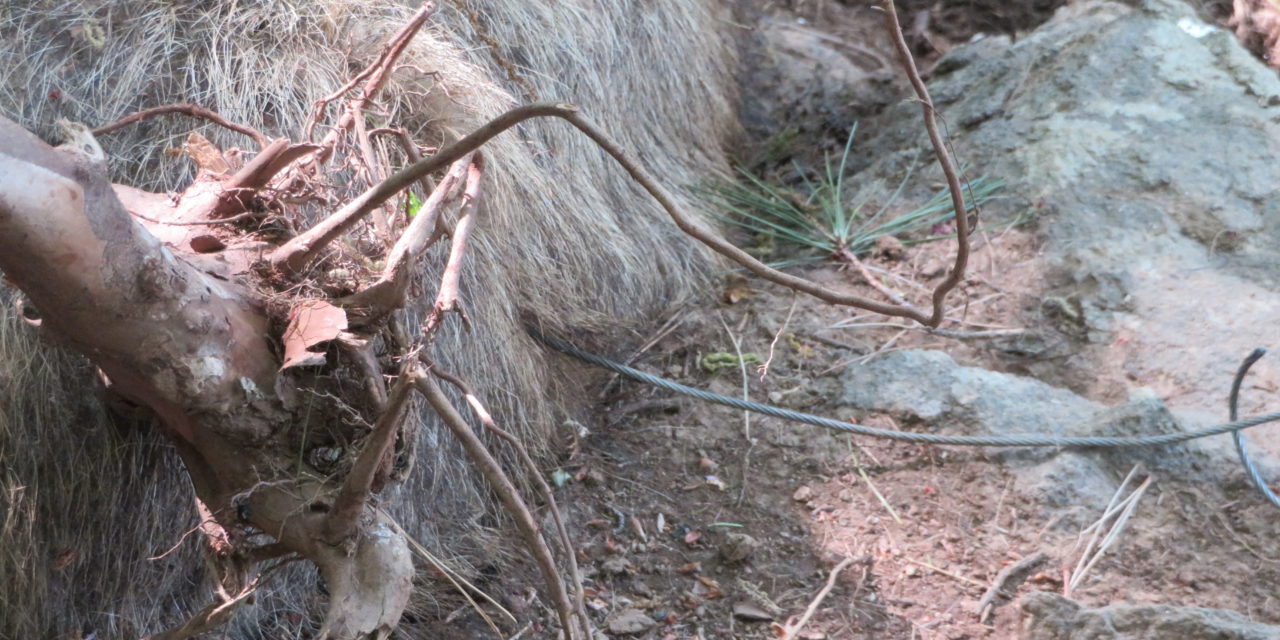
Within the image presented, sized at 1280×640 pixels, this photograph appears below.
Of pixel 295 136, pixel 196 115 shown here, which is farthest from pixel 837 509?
pixel 196 115

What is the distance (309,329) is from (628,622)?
33.7 inches

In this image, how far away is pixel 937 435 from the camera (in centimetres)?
225

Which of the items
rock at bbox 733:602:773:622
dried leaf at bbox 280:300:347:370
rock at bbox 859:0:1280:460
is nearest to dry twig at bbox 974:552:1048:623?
rock at bbox 733:602:773:622

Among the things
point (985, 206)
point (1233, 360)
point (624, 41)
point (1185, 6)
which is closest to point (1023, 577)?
point (1233, 360)

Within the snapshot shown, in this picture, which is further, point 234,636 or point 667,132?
point 667,132

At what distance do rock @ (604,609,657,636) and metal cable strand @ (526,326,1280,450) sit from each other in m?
0.55

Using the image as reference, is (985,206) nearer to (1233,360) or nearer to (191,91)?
(1233,360)

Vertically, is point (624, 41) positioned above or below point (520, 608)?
above

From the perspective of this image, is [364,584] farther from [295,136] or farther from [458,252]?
[295,136]

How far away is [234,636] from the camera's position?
181 centimetres

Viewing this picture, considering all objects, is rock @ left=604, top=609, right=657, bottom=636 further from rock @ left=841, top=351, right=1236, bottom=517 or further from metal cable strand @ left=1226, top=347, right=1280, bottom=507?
metal cable strand @ left=1226, top=347, right=1280, bottom=507

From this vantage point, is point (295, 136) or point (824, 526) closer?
point (295, 136)

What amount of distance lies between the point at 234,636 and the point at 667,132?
1721 millimetres

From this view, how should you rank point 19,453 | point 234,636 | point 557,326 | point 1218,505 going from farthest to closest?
point 557,326, point 1218,505, point 234,636, point 19,453
